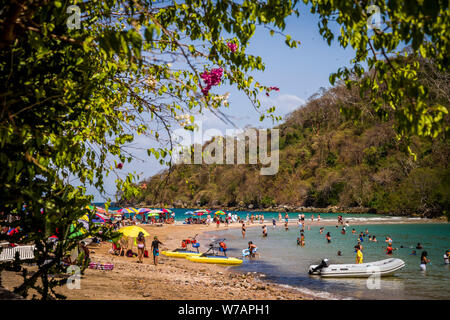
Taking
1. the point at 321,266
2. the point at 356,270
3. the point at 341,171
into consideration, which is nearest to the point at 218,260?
the point at 321,266

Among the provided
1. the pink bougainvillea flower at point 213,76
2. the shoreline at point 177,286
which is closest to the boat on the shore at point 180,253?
the shoreline at point 177,286

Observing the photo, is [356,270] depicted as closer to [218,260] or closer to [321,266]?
[321,266]

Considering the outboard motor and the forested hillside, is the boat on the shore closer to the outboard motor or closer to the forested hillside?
the outboard motor

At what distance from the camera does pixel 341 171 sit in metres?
95.7

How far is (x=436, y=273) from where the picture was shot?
19.3 meters

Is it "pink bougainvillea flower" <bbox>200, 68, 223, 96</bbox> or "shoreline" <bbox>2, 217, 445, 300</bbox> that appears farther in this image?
"shoreline" <bbox>2, 217, 445, 300</bbox>

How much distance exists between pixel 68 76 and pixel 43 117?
0.61m

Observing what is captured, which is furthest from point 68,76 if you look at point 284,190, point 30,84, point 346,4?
point 284,190

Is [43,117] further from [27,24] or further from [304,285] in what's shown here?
[304,285]

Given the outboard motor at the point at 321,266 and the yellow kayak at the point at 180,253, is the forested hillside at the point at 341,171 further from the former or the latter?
the outboard motor at the point at 321,266

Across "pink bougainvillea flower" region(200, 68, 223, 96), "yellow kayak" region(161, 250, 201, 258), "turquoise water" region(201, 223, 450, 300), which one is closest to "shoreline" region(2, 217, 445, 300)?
"turquoise water" region(201, 223, 450, 300)

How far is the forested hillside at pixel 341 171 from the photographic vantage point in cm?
6956

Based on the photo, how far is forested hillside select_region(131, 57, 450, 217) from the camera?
69.6m
